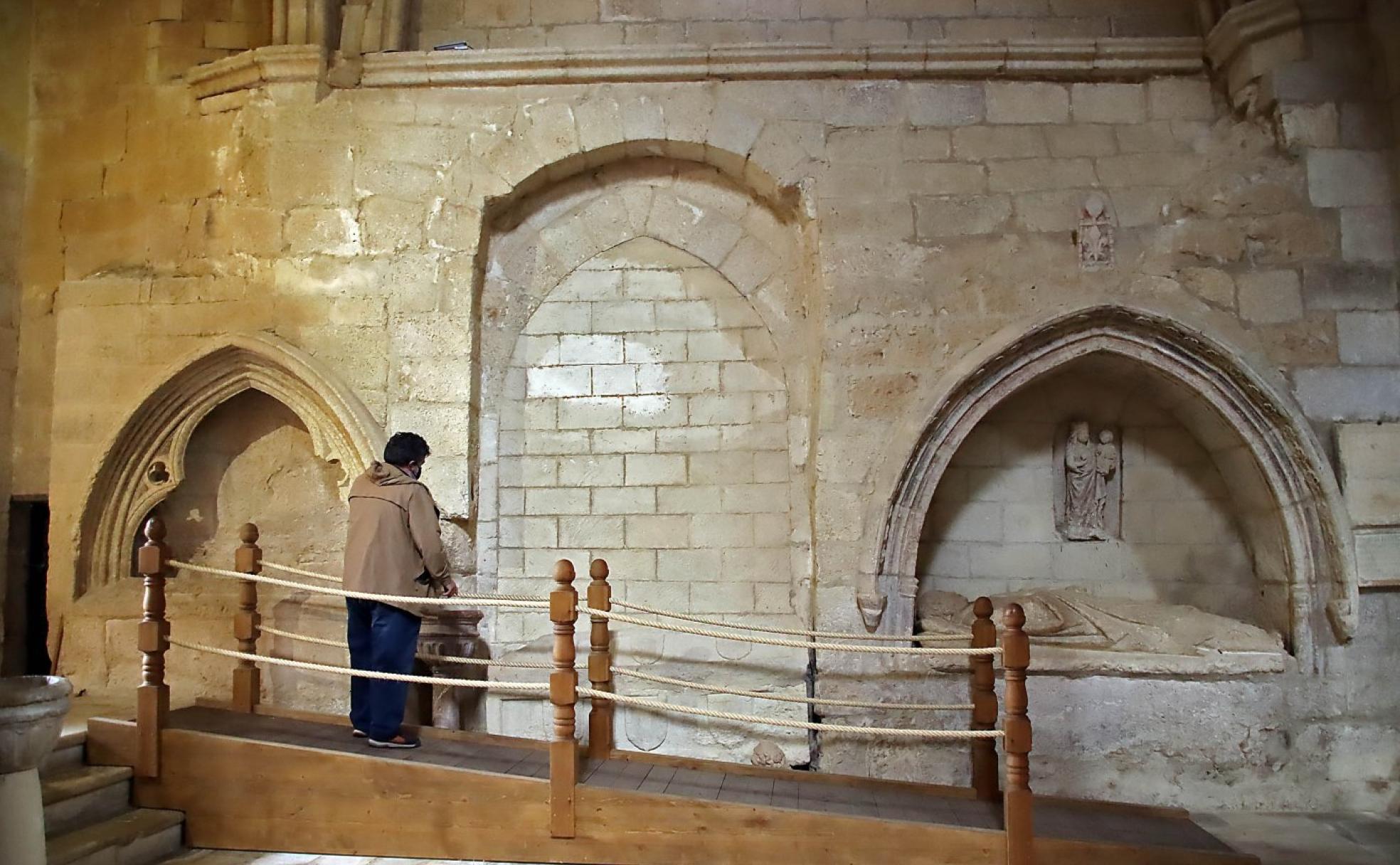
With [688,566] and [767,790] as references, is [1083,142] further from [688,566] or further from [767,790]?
[767,790]

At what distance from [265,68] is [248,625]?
2.75m

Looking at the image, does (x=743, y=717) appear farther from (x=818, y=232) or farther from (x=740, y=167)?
(x=740, y=167)

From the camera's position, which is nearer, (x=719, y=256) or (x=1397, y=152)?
(x=1397, y=152)

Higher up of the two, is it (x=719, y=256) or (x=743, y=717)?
(x=719, y=256)

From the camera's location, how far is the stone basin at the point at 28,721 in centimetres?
225

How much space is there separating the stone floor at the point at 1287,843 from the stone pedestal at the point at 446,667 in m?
1.24

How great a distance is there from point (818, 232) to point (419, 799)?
2982 mm

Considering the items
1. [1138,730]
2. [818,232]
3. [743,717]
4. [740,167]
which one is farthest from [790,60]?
[1138,730]

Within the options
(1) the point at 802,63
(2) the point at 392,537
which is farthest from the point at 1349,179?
(2) the point at 392,537

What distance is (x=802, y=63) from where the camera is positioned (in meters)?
4.57

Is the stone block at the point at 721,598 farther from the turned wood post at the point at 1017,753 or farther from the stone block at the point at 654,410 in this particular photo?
the turned wood post at the point at 1017,753

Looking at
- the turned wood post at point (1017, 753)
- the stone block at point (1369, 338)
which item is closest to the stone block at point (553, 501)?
the turned wood post at point (1017, 753)

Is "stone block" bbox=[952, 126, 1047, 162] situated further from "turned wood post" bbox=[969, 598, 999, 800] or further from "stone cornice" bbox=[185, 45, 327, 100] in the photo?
"stone cornice" bbox=[185, 45, 327, 100]

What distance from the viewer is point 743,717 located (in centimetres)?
352
